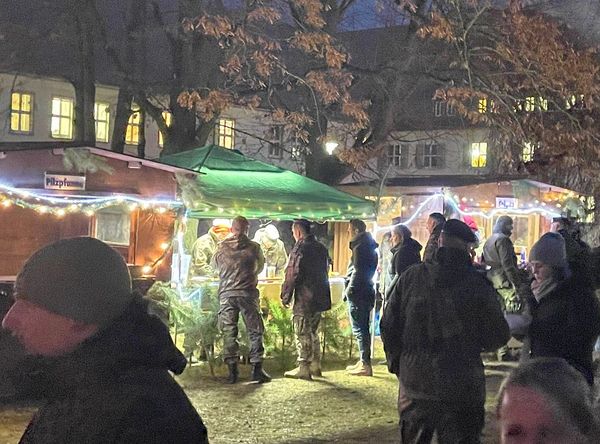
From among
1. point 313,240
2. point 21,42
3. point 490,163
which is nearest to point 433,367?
point 313,240

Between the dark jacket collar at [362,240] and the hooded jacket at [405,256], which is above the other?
the dark jacket collar at [362,240]

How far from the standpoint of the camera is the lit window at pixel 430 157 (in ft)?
147

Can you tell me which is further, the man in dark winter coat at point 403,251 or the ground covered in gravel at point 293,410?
the man in dark winter coat at point 403,251

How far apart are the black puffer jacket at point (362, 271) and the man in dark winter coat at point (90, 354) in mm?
9701

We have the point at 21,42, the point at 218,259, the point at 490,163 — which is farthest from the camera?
the point at 490,163

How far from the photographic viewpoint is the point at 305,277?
11.7 meters

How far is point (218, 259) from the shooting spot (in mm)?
11602

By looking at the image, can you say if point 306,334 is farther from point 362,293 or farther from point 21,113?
point 21,113

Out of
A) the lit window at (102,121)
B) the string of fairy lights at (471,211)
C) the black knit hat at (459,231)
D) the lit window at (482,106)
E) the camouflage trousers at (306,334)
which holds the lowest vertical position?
→ the camouflage trousers at (306,334)

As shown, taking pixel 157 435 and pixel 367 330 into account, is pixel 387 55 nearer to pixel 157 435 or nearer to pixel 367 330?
pixel 367 330

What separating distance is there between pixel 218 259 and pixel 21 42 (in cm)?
987

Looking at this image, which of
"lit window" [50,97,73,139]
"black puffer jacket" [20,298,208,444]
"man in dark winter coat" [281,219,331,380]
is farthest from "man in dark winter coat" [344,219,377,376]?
"lit window" [50,97,73,139]

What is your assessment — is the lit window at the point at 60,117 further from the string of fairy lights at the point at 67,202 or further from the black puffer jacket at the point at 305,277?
the black puffer jacket at the point at 305,277

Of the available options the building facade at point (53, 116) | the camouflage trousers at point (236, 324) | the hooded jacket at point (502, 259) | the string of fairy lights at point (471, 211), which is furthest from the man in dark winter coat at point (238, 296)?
the building facade at point (53, 116)
